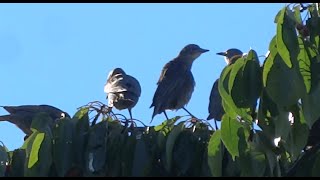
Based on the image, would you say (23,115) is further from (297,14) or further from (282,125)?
(282,125)

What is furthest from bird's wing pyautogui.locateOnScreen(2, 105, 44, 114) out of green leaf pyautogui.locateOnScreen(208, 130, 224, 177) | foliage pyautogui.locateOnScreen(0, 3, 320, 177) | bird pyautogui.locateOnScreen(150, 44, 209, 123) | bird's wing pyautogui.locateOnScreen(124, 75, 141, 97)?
green leaf pyautogui.locateOnScreen(208, 130, 224, 177)

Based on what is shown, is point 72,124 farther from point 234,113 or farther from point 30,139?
point 234,113

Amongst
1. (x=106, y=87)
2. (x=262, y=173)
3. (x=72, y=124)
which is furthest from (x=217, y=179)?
(x=106, y=87)

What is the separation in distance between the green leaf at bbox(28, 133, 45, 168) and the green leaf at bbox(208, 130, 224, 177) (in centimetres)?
91

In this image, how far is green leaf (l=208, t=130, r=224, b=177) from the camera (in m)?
4.91

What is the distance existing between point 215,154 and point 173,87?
612cm

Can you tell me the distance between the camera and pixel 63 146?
17.2 feet

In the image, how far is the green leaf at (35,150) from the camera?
5067 mm

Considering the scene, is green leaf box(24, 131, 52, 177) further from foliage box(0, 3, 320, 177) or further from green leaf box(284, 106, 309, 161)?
green leaf box(284, 106, 309, 161)

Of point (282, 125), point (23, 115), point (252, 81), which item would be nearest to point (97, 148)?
point (252, 81)

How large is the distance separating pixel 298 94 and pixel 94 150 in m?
1.31

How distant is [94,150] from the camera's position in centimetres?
528

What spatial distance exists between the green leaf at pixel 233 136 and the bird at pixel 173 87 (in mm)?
5669

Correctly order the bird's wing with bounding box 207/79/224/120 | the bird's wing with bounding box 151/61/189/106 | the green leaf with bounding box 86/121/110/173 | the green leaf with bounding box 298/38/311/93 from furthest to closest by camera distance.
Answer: the bird's wing with bounding box 151/61/189/106, the bird's wing with bounding box 207/79/224/120, the green leaf with bounding box 86/121/110/173, the green leaf with bounding box 298/38/311/93
